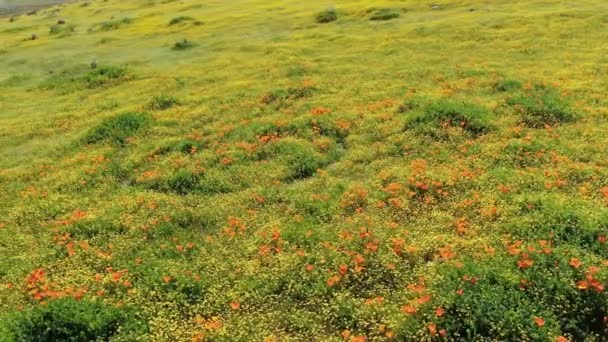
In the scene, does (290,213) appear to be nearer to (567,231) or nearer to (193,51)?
(567,231)

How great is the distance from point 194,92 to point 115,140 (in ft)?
26.3

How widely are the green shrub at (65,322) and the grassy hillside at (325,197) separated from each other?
0.17 feet

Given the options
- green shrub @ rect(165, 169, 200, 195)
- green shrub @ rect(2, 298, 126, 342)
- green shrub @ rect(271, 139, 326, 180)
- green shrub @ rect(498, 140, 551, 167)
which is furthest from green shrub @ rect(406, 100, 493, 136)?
green shrub @ rect(2, 298, 126, 342)

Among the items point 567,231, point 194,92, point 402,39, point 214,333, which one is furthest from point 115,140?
point 402,39

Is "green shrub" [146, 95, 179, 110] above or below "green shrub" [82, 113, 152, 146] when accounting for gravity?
above

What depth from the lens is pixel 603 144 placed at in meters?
18.8

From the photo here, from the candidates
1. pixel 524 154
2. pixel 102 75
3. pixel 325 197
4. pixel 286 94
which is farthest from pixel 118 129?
pixel 524 154

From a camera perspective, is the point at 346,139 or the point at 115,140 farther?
the point at 115,140

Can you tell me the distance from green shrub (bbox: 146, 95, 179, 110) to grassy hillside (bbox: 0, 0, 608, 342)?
271mm

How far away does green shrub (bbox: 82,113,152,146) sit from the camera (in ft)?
84.6

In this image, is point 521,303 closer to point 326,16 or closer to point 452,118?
point 452,118

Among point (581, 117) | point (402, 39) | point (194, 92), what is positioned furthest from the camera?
point (402, 39)

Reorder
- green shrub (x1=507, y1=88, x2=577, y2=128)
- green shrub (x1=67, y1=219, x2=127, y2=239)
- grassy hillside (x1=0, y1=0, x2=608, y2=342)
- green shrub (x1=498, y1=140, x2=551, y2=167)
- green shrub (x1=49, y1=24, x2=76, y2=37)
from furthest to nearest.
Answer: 1. green shrub (x1=49, y1=24, x2=76, y2=37)
2. green shrub (x1=507, y1=88, x2=577, y2=128)
3. green shrub (x1=498, y1=140, x2=551, y2=167)
4. green shrub (x1=67, y1=219, x2=127, y2=239)
5. grassy hillside (x1=0, y1=0, x2=608, y2=342)

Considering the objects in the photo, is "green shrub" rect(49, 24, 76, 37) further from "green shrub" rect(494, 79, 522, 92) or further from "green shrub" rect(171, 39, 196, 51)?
"green shrub" rect(494, 79, 522, 92)
